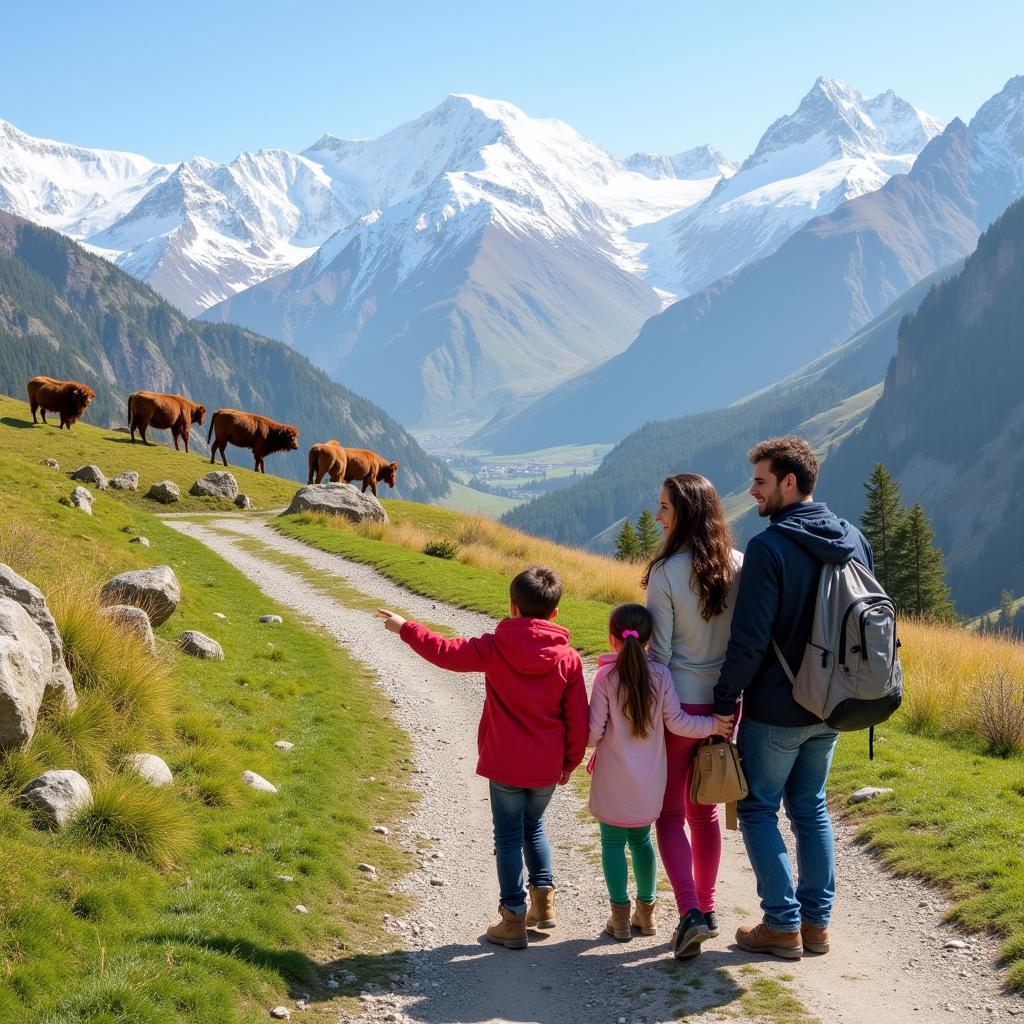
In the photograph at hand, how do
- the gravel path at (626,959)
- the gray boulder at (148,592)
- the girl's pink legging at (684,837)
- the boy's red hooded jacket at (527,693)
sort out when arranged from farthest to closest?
the gray boulder at (148,592) < the boy's red hooded jacket at (527,693) < the girl's pink legging at (684,837) < the gravel path at (626,959)

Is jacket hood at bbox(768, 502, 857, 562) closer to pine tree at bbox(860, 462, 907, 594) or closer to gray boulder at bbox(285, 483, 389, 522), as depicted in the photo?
gray boulder at bbox(285, 483, 389, 522)

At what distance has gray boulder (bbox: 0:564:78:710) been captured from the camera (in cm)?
957

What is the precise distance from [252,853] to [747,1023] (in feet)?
15.5

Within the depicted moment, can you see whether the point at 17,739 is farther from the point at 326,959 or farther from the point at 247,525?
the point at 247,525

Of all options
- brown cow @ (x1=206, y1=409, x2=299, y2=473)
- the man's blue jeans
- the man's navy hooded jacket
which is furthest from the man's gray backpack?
brown cow @ (x1=206, y1=409, x2=299, y2=473)

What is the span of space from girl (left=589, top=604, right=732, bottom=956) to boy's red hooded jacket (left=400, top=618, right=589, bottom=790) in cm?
20

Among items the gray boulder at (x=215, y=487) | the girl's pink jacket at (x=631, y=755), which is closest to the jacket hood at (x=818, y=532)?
the girl's pink jacket at (x=631, y=755)

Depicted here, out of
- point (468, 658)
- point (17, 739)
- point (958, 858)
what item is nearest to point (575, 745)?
point (468, 658)

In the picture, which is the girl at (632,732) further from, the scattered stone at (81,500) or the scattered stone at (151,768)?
the scattered stone at (81,500)

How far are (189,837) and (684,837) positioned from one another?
14.5ft

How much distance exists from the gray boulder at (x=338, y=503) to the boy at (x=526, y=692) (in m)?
33.4

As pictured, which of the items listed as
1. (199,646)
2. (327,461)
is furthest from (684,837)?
(327,461)

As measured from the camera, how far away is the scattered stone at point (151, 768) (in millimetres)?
9531

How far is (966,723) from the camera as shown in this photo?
13641 millimetres
